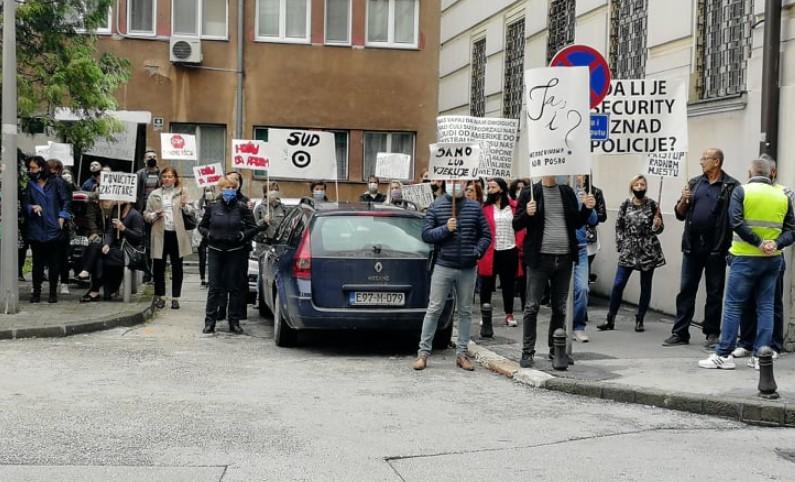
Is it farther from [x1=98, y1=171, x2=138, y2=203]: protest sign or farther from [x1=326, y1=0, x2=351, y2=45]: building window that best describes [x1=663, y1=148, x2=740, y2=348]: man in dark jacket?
[x1=326, y1=0, x2=351, y2=45]: building window

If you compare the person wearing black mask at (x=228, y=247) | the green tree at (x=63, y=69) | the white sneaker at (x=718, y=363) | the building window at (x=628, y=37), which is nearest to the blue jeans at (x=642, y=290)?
the white sneaker at (x=718, y=363)

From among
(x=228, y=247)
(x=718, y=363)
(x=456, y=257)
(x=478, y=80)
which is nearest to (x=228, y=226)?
(x=228, y=247)

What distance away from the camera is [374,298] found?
1162 cm

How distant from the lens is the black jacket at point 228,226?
13.2 meters

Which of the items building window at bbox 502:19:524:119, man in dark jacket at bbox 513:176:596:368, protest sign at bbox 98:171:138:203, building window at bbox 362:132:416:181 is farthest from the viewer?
building window at bbox 362:132:416:181

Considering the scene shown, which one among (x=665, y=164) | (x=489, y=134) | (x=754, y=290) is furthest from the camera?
(x=489, y=134)

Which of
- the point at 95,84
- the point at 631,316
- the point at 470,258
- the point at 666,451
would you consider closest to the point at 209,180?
the point at 95,84

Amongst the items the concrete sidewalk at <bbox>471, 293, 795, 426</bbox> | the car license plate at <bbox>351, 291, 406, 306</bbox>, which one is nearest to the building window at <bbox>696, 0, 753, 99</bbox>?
the concrete sidewalk at <bbox>471, 293, 795, 426</bbox>

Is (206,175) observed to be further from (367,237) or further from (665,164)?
(665,164)

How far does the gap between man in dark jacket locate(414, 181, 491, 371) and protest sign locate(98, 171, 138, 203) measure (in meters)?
5.62

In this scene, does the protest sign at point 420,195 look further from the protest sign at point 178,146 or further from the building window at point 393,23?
the building window at point 393,23

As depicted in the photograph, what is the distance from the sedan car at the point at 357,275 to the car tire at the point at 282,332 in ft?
0.08

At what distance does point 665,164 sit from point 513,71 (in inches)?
329

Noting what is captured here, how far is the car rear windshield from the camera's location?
11734mm
